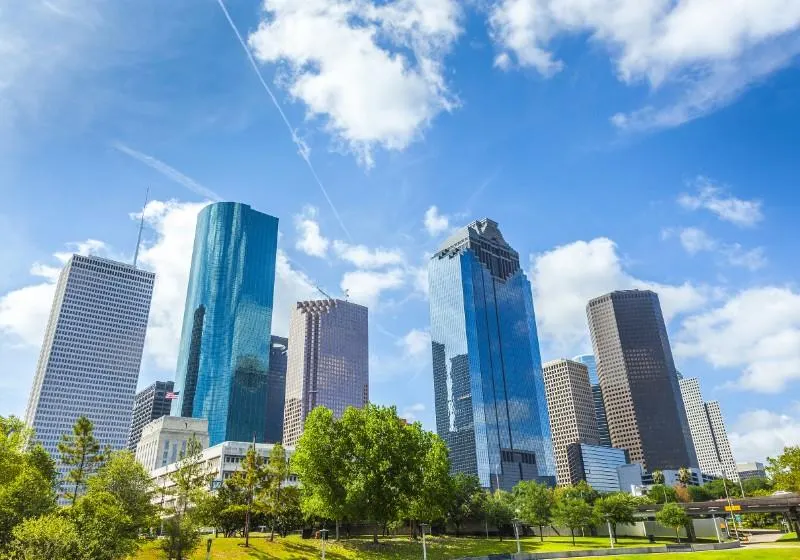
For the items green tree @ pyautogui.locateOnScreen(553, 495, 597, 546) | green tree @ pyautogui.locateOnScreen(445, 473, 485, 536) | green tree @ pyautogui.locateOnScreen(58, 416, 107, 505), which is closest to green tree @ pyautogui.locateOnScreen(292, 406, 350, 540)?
green tree @ pyautogui.locateOnScreen(58, 416, 107, 505)

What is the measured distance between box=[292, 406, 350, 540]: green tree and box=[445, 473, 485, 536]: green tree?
1376 inches

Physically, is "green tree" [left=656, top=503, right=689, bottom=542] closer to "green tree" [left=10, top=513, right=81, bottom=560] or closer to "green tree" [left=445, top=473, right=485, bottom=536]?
"green tree" [left=445, top=473, right=485, bottom=536]

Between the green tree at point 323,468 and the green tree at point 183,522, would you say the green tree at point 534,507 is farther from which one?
the green tree at point 183,522

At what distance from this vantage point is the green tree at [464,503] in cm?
10269

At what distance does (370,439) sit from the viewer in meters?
75.2

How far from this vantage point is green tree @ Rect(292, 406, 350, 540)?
6956 cm

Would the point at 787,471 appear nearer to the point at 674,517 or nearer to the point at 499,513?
the point at 674,517

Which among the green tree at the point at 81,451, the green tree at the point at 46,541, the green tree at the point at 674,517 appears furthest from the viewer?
the green tree at the point at 674,517

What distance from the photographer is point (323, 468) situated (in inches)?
2815

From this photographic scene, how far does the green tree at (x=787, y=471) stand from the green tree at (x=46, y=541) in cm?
10808

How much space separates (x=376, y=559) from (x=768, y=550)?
48258 millimetres

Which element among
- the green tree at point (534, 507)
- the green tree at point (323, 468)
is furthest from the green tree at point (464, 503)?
the green tree at point (323, 468)

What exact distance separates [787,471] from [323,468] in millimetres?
87424

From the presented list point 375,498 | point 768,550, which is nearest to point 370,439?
point 375,498
